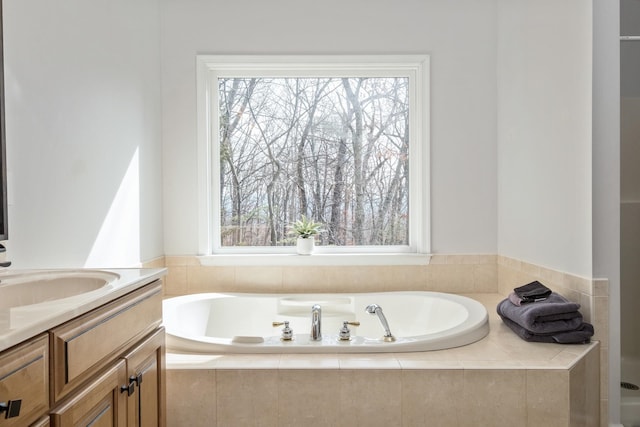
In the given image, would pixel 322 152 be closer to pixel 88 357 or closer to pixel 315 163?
pixel 315 163

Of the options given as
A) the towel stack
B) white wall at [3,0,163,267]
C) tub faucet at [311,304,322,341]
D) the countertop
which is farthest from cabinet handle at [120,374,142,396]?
the towel stack

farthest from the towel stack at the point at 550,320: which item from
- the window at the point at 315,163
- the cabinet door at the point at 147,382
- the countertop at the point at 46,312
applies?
the countertop at the point at 46,312

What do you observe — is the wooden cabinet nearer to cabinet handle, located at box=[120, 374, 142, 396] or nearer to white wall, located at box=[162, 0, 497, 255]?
cabinet handle, located at box=[120, 374, 142, 396]

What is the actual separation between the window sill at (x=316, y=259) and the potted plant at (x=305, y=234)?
5 cm

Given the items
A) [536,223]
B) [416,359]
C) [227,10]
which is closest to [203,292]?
[416,359]

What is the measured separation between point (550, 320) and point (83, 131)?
2.28m

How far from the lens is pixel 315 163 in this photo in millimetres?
3275

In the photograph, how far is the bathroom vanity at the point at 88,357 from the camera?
0.93 m

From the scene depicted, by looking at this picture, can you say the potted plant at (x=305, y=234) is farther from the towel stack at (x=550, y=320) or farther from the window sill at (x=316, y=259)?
the towel stack at (x=550, y=320)

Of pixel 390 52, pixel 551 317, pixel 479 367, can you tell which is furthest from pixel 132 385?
pixel 390 52

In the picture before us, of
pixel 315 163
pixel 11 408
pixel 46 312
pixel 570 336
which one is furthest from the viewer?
pixel 315 163

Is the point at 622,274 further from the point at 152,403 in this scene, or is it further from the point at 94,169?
the point at 94,169

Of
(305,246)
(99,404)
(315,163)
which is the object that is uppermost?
(315,163)

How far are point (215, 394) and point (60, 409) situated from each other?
873 millimetres
